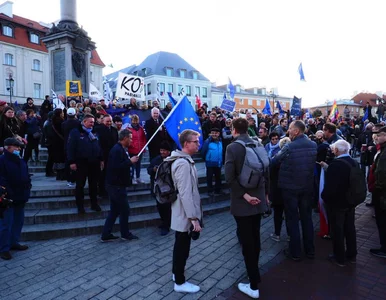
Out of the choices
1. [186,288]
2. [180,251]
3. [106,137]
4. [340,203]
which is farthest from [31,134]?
[340,203]

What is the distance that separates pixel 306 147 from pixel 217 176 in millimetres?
3559

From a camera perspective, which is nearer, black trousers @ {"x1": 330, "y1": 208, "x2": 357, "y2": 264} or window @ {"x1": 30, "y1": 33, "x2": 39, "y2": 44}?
black trousers @ {"x1": 330, "y1": 208, "x2": 357, "y2": 264}

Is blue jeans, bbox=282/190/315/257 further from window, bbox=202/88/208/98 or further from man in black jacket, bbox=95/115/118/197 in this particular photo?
window, bbox=202/88/208/98

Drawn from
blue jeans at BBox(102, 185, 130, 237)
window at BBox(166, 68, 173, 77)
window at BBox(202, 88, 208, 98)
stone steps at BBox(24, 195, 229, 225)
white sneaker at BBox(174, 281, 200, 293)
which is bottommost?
white sneaker at BBox(174, 281, 200, 293)

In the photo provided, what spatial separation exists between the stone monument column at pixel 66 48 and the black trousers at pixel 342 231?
13037 millimetres

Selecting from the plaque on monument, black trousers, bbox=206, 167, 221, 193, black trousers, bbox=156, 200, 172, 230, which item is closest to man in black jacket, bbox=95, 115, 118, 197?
black trousers, bbox=156, 200, 172, 230

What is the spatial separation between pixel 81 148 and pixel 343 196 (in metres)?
4.90

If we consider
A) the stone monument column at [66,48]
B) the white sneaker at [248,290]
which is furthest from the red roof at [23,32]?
the white sneaker at [248,290]

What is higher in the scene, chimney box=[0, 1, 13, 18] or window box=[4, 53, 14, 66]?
chimney box=[0, 1, 13, 18]

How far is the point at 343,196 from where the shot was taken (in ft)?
14.4

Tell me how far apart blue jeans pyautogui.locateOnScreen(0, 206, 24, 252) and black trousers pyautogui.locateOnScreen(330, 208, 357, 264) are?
518 cm

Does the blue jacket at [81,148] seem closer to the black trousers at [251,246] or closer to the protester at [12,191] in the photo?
the protester at [12,191]

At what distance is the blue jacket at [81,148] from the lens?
5.86 meters

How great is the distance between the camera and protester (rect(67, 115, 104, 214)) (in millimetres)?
5883
